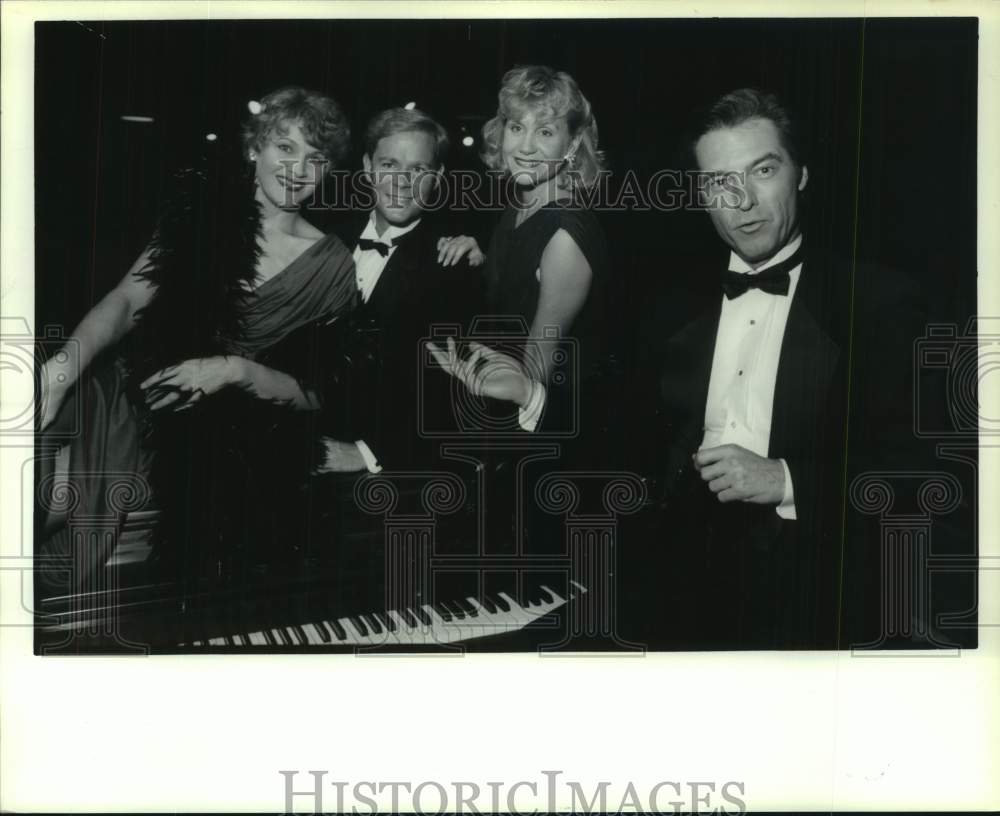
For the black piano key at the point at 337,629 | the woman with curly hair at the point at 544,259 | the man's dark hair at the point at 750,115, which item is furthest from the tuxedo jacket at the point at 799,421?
the black piano key at the point at 337,629

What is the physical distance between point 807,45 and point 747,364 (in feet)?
3.23

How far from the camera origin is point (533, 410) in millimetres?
2805

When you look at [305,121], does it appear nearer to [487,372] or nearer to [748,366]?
[487,372]

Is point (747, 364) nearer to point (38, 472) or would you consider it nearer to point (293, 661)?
point (293, 661)

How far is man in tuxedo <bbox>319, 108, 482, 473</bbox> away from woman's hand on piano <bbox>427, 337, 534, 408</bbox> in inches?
1.9

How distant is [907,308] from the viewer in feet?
9.26

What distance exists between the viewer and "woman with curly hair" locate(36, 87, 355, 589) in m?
2.78

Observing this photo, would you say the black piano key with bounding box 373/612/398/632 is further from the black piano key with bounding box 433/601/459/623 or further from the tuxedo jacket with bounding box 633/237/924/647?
the tuxedo jacket with bounding box 633/237/924/647

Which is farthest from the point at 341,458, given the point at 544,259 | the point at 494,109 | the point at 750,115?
the point at 750,115

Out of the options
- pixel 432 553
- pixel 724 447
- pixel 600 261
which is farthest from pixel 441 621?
pixel 600 261

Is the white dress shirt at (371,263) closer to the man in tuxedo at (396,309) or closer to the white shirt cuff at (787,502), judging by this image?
the man in tuxedo at (396,309)

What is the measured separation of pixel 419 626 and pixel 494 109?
1.58 meters

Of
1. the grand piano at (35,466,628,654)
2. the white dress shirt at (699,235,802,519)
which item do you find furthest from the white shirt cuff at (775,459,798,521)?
the grand piano at (35,466,628,654)

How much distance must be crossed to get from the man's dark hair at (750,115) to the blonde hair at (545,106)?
0.32 metres
